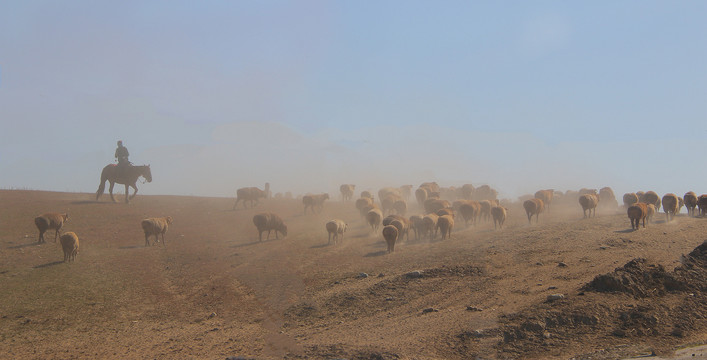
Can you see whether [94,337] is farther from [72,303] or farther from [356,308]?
[356,308]

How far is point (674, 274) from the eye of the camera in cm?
1473

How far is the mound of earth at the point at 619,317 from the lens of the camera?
11734 millimetres

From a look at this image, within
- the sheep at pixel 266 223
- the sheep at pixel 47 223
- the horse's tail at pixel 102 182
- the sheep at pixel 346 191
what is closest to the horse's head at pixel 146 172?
the horse's tail at pixel 102 182

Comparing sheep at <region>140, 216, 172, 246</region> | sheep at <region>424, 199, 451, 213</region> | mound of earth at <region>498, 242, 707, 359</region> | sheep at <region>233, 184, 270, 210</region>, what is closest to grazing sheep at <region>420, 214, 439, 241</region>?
sheep at <region>424, 199, 451, 213</region>

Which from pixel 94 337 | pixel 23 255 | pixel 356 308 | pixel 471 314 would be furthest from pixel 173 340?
pixel 23 255

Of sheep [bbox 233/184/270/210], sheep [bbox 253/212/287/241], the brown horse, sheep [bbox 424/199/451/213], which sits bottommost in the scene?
sheep [bbox 253/212/287/241]

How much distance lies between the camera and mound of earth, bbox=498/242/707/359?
11734mm

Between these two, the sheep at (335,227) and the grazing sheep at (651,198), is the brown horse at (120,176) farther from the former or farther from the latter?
the grazing sheep at (651,198)

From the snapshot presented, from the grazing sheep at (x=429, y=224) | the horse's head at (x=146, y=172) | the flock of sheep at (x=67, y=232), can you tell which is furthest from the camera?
the horse's head at (x=146, y=172)

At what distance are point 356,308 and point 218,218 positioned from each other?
25.0m

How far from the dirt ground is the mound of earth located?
4 cm

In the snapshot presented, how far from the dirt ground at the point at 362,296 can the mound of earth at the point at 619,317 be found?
0.15ft

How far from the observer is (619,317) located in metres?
12.7

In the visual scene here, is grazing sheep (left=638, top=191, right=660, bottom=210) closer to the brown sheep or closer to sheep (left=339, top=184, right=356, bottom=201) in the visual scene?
sheep (left=339, top=184, right=356, bottom=201)
